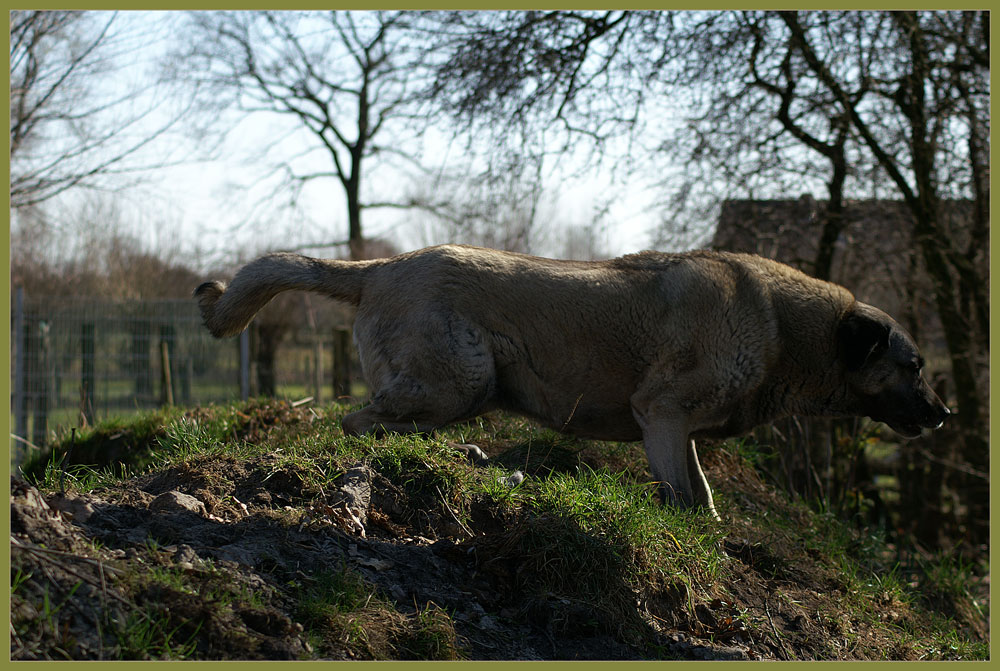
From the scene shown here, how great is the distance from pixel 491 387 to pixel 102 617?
293cm

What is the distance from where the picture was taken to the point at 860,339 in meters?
6.05

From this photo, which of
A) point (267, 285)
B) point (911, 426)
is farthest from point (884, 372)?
point (267, 285)

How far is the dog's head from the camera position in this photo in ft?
19.9

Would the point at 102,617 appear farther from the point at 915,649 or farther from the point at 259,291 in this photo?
the point at 915,649

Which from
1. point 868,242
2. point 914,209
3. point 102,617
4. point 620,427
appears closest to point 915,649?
point 620,427

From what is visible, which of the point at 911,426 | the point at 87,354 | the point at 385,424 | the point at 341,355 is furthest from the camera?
the point at 341,355

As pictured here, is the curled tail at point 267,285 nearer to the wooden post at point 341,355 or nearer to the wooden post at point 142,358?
the wooden post at point 142,358

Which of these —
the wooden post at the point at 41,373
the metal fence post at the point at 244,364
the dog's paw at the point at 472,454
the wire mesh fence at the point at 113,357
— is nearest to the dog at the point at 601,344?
the dog's paw at the point at 472,454

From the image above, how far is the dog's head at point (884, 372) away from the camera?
6059 mm

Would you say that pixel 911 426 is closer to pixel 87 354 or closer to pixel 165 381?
pixel 165 381

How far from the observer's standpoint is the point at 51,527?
3.49m

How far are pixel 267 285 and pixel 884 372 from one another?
4.56 metres

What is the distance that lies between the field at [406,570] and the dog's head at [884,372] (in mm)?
1193

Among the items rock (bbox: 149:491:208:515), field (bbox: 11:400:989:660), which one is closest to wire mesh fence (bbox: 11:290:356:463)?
field (bbox: 11:400:989:660)
